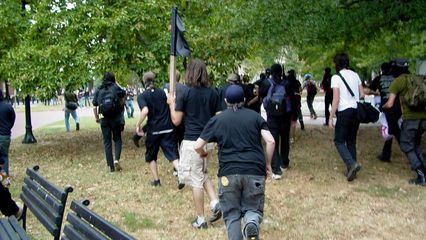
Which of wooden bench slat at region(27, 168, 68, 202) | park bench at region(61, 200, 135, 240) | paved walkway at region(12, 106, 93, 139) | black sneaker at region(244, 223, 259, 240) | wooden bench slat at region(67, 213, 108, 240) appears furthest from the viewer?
paved walkway at region(12, 106, 93, 139)

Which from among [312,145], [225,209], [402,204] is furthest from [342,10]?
[225,209]

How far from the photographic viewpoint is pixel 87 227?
A: 3453 mm

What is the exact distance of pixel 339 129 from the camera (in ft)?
26.7

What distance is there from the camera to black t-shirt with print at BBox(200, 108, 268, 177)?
4.77 m

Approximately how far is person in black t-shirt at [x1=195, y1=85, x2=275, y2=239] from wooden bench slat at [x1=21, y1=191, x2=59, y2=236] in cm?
150

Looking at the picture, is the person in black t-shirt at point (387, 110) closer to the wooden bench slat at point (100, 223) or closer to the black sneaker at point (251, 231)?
the black sneaker at point (251, 231)

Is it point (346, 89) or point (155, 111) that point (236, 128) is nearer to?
point (155, 111)

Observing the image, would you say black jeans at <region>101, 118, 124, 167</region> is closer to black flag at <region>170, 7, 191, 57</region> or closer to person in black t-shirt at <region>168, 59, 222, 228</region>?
black flag at <region>170, 7, 191, 57</region>

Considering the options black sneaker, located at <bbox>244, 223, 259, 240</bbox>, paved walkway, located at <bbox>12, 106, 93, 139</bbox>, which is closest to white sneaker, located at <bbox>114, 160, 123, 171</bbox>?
black sneaker, located at <bbox>244, 223, 259, 240</bbox>

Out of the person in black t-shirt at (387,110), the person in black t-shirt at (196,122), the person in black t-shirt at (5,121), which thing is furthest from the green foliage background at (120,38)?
the person in black t-shirt at (196,122)

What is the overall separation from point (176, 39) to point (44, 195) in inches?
126

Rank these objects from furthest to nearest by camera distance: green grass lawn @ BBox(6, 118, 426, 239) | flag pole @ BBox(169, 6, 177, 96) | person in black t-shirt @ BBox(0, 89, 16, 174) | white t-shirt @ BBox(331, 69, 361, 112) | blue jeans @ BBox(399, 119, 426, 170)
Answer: white t-shirt @ BBox(331, 69, 361, 112) → blue jeans @ BBox(399, 119, 426, 170) → person in black t-shirt @ BBox(0, 89, 16, 174) → flag pole @ BBox(169, 6, 177, 96) → green grass lawn @ BBox(6, 118, 426, 239)

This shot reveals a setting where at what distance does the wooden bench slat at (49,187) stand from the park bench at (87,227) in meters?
0.32

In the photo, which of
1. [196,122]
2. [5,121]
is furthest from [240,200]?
[5,121]
